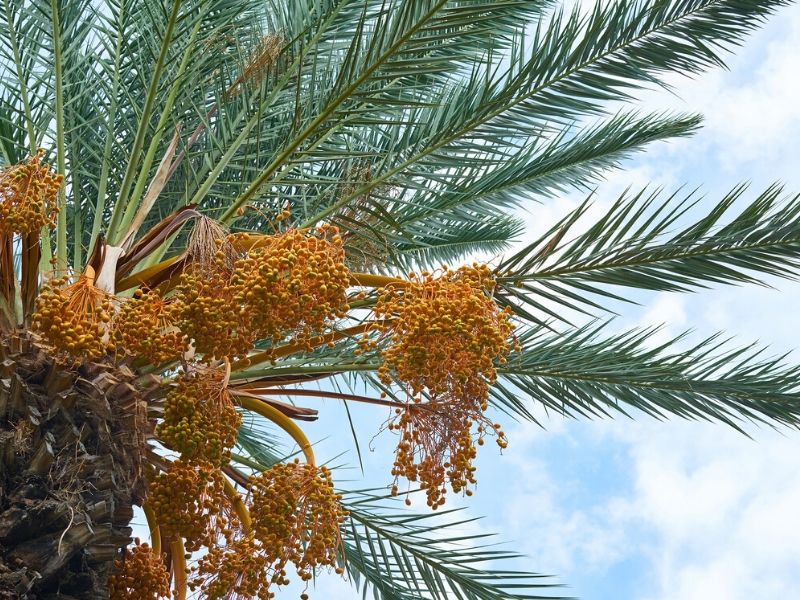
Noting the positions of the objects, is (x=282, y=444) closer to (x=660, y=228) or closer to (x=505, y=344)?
(x=660, y=228)

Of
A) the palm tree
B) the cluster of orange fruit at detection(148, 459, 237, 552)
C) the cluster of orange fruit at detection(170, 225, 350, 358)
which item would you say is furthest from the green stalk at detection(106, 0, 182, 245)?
the cluster of orange fruit at detection(148, 459, 237, 552)

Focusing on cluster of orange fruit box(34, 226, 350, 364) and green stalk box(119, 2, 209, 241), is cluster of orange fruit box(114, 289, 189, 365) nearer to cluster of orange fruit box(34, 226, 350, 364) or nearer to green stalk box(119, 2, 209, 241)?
cluster of orange fruit box(34, 226, 350, 364)

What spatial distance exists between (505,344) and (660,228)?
164 centimetres

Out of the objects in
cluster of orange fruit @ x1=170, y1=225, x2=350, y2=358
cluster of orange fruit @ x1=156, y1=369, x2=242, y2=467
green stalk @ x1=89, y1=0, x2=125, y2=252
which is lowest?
cluster of orange fruit @ x1=156, y1=369, x2=242, y2=467

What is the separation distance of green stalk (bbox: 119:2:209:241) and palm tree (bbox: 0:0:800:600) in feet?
0.06

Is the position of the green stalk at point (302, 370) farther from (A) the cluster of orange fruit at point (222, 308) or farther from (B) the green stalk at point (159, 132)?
(B) the green stalk at point (159, 132)

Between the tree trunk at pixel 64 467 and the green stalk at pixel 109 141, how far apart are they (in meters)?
1.09

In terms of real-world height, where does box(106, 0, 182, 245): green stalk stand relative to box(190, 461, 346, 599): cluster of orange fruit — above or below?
above

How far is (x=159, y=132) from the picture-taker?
550 centimetres

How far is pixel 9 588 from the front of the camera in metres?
3.85

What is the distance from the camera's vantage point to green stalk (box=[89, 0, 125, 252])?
17.9 ft

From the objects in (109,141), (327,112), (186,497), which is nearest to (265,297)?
(186,497)

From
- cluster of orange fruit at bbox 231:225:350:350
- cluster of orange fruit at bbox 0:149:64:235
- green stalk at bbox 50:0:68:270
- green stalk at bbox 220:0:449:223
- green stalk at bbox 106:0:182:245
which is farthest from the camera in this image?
green stalk at bbox 106:0:182:245

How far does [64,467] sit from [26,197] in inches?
42.0
